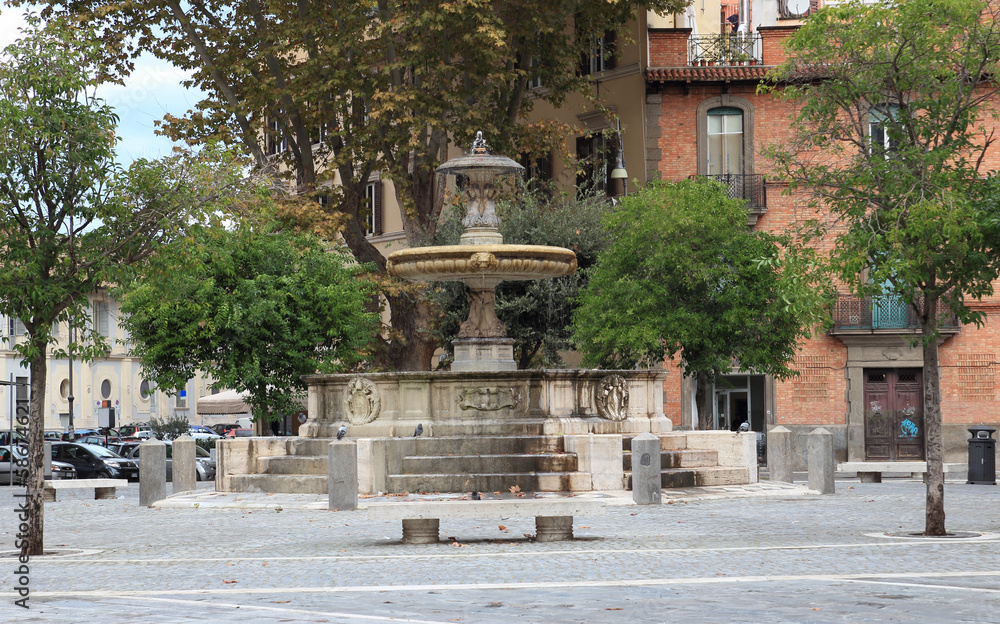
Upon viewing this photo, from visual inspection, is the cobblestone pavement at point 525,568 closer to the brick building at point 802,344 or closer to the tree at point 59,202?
the tree at point 59,202

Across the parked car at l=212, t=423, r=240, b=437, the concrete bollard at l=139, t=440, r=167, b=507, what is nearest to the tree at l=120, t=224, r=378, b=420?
the concrete bollard at l=139, t=440, r=167, b=507

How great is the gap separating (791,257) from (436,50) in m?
15.8

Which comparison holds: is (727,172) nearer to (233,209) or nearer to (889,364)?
(889,364)

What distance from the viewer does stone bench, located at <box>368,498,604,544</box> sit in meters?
13.1

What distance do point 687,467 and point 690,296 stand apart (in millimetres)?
7877

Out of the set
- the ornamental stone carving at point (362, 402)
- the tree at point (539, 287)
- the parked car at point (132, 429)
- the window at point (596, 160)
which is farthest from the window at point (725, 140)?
the parked car at point (132, 429)

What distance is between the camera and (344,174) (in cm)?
3056

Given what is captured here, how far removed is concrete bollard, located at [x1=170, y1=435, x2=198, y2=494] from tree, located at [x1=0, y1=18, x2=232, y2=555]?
875 cm

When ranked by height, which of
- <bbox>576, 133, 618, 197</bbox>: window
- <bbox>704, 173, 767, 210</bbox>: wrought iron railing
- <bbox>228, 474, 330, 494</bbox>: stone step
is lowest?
<bbox>228, 474, 330, 494</bbox>: stone step

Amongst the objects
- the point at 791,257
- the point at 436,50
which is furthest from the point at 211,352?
the point at 791,257

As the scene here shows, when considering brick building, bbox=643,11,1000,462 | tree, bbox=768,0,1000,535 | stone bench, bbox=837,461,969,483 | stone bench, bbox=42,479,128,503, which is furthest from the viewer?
brick building, bbox=643,11,1000,462

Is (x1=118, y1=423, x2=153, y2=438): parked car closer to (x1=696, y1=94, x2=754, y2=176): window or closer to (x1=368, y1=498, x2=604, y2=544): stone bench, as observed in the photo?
(x1=696, y1=94, x2=754, y2=176): window

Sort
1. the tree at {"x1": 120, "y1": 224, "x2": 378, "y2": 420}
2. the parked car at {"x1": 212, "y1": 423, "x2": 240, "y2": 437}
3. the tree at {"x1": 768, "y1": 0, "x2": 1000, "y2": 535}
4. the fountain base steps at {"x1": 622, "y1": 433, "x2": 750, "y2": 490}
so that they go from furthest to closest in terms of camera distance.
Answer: the parked car at {"x1": 212, "y1": 423, "x2": 240, "y2": 437}, the tree at {"x1": 120, "y1": 224, "x2": 378, "y2": 420}, the fountain base steps at {"x1": 622, "y1": 433, "x2": 750, "y2": 490}, the tree at {"x1": 768, "y1": 0, "x2": 1000, "y2": 535}

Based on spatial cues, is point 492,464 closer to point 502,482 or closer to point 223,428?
point 502,482
